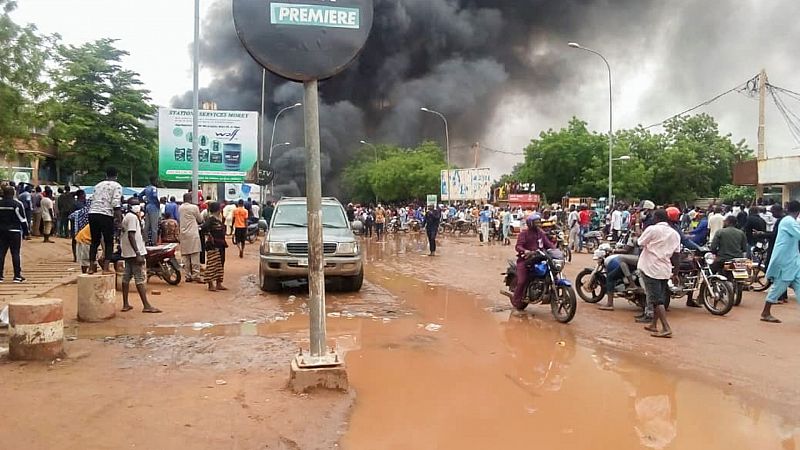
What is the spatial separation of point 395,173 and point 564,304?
50.3 metres

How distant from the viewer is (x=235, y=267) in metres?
14.0

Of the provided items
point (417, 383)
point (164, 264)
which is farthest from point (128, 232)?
point (417, 383)

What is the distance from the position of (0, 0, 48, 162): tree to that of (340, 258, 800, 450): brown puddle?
29.3 ft

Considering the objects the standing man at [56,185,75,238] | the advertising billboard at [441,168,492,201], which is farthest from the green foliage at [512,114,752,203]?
the standing man at [56,185,75,238]

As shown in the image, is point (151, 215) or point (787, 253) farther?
point (151, 215)

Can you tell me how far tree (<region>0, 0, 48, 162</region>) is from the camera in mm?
11242

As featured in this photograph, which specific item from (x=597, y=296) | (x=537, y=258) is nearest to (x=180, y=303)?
(x=537, y=258)

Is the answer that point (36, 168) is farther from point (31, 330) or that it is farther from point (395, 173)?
point (31, 330)

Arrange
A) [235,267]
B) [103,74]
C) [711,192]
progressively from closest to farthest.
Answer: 1. [235,267]
2. [103,74]
3. [711,192]

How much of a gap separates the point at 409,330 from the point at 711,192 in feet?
150

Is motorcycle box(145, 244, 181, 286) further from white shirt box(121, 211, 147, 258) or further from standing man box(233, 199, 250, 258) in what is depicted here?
standing man box(233, 199, 250, 258)

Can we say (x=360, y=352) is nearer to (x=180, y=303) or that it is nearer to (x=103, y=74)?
(x=180, y=303)

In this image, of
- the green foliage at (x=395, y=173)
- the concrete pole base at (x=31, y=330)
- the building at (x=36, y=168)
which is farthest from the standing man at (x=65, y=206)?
the green foliage at (x=395, y=173)

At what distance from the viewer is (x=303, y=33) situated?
482 centimetres
